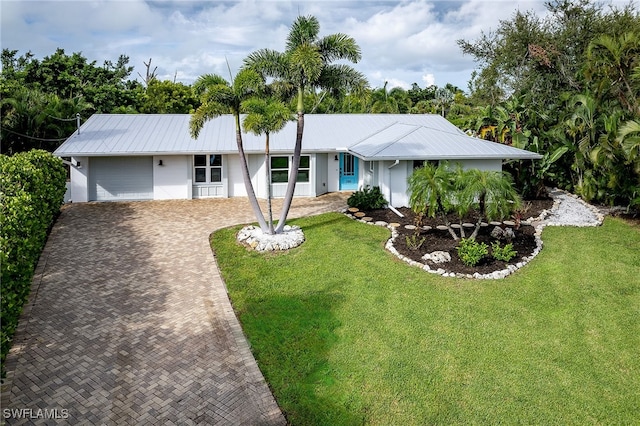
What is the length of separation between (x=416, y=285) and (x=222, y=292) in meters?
4.50

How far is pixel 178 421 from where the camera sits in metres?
6.30

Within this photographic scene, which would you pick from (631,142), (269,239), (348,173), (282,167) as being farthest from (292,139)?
(631,142)

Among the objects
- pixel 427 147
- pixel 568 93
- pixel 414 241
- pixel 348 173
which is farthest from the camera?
pixel 348 173

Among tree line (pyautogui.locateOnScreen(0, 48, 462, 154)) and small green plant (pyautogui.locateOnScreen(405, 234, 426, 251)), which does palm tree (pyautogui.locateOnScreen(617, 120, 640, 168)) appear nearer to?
small green plant (pyautogui.locateOnScreen(405, 234, 426, 251))

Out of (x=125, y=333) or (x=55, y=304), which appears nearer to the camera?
(x=125, y=333)

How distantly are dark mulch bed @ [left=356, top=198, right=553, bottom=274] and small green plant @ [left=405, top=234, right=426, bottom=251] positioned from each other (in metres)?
0.04

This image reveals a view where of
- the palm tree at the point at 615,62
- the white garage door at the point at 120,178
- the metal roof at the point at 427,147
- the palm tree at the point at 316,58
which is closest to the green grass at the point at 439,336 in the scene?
the palm tree at the point at 316,58

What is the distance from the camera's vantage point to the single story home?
17.8 meters

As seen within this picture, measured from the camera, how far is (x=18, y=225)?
8.35 metres

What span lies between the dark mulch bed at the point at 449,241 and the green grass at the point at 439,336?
1.79 feet

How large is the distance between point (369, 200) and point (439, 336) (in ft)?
30.1

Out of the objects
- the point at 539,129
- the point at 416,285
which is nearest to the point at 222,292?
the point at 416,285

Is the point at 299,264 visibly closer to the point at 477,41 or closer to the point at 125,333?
the point at 125,333

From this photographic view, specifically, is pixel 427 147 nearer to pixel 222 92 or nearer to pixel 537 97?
pixel 222 92
